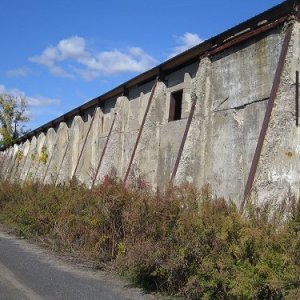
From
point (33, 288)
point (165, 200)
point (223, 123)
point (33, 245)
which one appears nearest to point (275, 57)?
point (223, 123)

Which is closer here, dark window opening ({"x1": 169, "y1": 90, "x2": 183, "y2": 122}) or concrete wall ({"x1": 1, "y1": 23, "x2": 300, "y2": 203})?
concrete wall ({"x1": 1, "y1": 23, "x2": 300, "y2": 203})

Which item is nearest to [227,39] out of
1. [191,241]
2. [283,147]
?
[283,147]

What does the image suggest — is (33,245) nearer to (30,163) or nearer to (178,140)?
(178,140)

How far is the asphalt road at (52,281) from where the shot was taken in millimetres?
8289

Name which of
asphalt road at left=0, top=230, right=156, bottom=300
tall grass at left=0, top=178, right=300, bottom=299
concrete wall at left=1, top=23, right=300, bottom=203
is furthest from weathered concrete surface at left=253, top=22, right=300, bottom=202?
asphalt road at left=0, top=230, right=156, bottom=300

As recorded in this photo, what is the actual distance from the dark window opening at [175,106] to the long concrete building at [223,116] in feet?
0.11

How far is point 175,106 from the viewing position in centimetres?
1694

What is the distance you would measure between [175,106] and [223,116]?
15.4 ft

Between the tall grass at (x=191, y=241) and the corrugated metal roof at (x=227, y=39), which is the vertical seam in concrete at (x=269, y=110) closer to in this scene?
the corrugated metal roof at (x=227, y=39)

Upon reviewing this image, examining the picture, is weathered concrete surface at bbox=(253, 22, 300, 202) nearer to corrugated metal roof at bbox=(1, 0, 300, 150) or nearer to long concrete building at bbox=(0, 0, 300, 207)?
long concrete building at bbox=(0, 0, 300, 207)

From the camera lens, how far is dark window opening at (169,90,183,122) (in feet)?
54.5

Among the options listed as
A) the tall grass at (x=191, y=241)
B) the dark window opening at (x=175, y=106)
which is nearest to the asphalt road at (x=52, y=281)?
the tall grass at (x=191, y=241)

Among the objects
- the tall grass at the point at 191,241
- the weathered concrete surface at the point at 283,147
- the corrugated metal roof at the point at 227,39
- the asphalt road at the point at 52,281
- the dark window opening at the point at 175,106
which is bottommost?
the asphalt road at the point at 52,281

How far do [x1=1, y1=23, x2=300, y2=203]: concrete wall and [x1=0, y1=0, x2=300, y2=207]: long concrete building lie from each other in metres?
0.02
